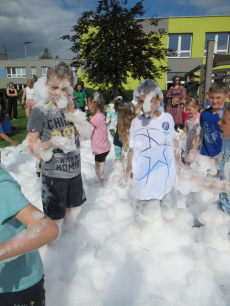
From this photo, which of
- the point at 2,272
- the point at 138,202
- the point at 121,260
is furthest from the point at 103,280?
the point at 2,272

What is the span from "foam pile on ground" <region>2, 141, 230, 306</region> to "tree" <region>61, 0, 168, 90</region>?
11.2 m

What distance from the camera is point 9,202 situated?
89 cm

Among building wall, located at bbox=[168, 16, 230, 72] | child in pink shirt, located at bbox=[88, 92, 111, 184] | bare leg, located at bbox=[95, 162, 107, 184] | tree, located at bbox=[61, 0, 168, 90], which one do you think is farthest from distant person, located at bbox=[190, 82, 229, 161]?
building wall, located at bbox=[168, 16, 230, 72]

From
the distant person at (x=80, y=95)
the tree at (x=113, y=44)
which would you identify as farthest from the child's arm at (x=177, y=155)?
the tree at (x=113, y=44)

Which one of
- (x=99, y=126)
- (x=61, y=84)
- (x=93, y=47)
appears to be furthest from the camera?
(x=93, y=47)

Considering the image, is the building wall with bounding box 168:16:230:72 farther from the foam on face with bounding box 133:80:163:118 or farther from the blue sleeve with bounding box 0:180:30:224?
the blue sleeve with bounding box 0:180:30:224

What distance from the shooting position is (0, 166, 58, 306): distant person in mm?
888

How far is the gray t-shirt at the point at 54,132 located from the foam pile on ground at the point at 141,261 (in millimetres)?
794

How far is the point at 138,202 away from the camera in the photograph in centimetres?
228

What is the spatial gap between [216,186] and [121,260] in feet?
3.67

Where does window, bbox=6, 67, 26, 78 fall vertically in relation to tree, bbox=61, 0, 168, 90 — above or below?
above

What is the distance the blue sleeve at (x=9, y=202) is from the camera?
35.0 inches

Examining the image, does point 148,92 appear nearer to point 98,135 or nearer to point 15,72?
point 98,135

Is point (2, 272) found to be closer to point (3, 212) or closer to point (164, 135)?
point (3, 212)
